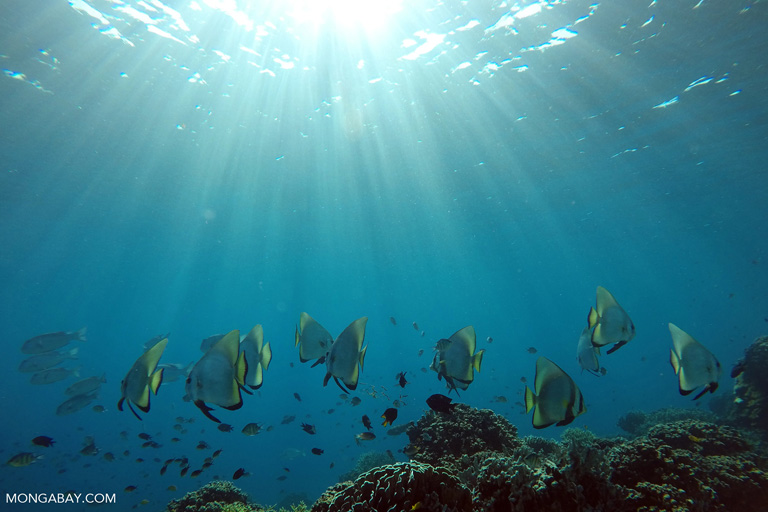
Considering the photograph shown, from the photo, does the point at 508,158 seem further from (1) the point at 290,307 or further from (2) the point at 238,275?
(1) the point at 290,307

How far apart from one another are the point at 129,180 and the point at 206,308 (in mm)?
54941

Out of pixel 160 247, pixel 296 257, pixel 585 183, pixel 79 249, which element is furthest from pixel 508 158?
pixel 79 249

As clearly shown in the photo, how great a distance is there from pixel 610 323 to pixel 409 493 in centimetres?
270

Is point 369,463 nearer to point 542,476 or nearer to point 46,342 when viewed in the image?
point 542,476

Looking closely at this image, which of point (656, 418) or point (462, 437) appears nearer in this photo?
point (462, 437)

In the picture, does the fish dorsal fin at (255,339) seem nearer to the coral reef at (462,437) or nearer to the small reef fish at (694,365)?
the coral reef at (462,437)

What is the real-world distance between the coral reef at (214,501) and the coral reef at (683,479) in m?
6.48

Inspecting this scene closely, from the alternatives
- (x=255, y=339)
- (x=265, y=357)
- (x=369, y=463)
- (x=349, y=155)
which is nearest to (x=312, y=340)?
(x=265, y=357)

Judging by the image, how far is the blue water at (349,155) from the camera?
14617mm

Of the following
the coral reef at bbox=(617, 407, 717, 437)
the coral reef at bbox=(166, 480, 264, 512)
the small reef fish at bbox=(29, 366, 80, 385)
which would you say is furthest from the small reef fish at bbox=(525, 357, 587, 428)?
the small reef fish at bbox=(29, 366, 80, 385)

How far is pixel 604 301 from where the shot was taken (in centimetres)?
361

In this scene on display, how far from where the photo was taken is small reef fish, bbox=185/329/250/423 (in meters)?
2.73

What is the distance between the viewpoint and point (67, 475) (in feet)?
Result: 136

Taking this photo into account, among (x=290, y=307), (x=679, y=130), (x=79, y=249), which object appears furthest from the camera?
(x=290, y=307)
